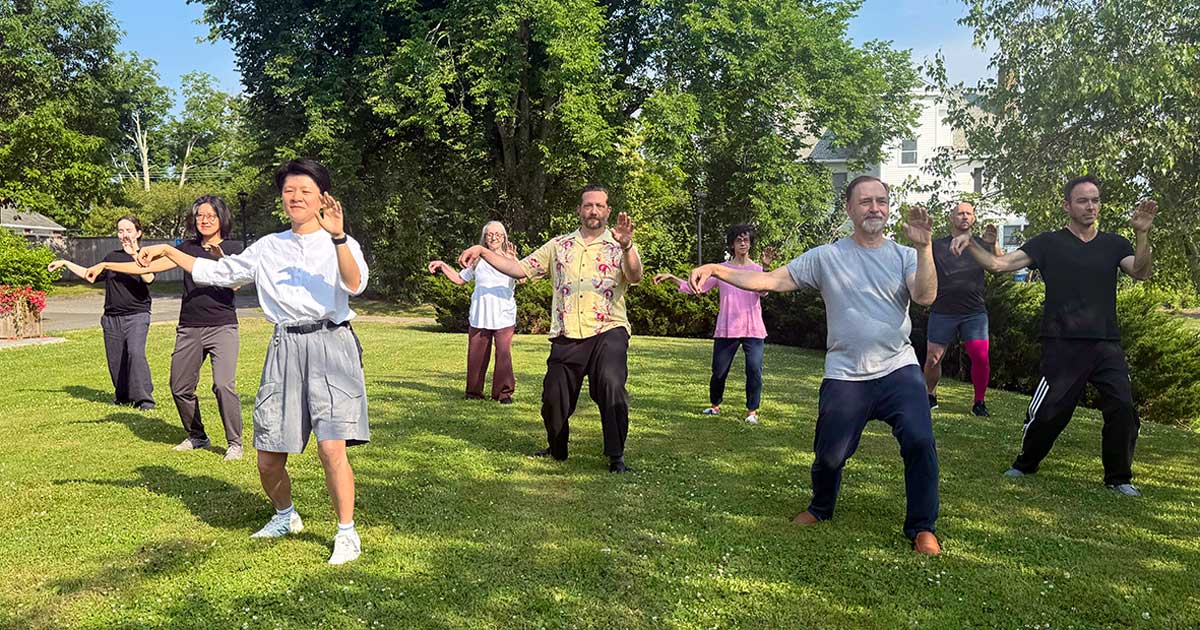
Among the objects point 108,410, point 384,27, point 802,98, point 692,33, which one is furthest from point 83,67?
point 108,410

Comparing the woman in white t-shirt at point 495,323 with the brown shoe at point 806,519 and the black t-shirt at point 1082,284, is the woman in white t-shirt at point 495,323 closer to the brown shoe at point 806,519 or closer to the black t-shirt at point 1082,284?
the brown shoe at point 806,519

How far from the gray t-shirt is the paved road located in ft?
61.1

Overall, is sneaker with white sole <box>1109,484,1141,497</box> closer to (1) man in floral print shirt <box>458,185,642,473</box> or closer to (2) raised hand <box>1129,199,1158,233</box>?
(2) raised hand <box>1129,199,1158,233</box>

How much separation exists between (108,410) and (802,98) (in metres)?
27.8

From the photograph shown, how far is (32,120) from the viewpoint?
35.5 meters

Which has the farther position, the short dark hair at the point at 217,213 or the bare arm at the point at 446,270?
the bare arm at the point at 446,270

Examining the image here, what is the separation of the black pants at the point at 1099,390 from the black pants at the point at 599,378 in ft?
9.75

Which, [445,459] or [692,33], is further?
[692,33]

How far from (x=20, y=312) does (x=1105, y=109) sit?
19.1 metres

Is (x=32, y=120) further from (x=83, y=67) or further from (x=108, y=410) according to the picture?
(x=108, y=410)

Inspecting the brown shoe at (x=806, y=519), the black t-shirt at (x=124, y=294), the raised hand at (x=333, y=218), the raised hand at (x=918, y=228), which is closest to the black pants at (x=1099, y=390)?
the brown shoe at (x=806, y=519)

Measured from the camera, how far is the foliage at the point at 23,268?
18.1 m

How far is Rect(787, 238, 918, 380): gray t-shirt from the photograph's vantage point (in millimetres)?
4680

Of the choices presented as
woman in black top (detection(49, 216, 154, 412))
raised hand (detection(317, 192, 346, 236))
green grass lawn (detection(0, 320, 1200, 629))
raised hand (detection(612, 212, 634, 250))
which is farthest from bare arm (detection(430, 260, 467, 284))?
raised hand (detection(317, 192, 346, 236))
